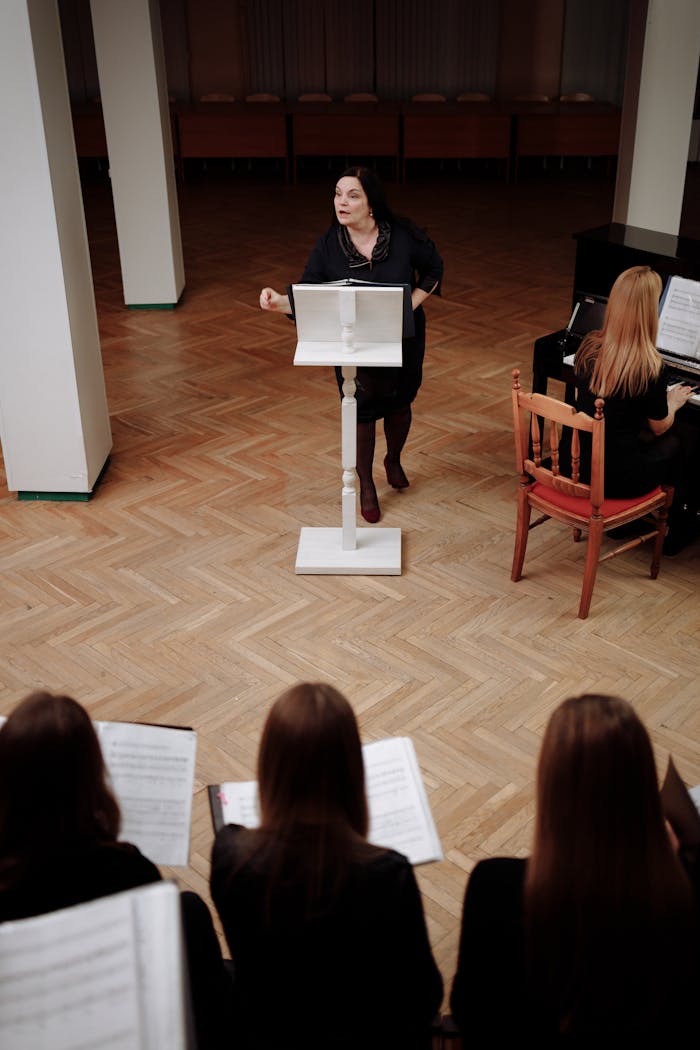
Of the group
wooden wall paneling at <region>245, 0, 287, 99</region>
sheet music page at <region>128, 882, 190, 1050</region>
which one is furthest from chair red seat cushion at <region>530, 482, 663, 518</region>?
wooden wall paneling at <region>245, 0, 287, 99</region>

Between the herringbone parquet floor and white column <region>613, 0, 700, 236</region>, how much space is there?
47.6 inches

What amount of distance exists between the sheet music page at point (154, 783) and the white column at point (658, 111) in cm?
523

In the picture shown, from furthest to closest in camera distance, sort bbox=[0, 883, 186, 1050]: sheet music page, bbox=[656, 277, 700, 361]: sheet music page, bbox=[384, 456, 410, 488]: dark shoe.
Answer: bbox=[384, 456, 410, 488]: dark shoe, bbox=[656, 277, 700, 361]: sheet music page, bbox=[0, 883, 186, 1050]: sheet music page

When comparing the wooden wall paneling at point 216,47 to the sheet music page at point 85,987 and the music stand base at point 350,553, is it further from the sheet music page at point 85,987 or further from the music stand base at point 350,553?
the sheet music page at point 85,987

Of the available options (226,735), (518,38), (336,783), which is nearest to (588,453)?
(226,735)

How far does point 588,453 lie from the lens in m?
4.36

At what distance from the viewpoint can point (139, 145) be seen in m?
7.43

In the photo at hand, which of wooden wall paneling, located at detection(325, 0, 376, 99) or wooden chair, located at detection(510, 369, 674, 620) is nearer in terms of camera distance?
wooden chair, located at detection(510, 369, 674, 620)

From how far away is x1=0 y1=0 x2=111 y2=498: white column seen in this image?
14.4 feet

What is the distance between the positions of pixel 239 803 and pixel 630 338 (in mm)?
2419

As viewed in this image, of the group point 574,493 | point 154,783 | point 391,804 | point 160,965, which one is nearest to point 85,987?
point 160,965

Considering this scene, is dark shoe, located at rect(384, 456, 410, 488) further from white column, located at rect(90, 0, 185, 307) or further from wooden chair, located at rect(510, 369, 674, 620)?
white column, located at rect(90, 0, 185, 307)

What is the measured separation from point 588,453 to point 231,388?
287 centimetres

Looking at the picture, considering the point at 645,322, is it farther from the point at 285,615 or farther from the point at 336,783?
the point at 336,783
